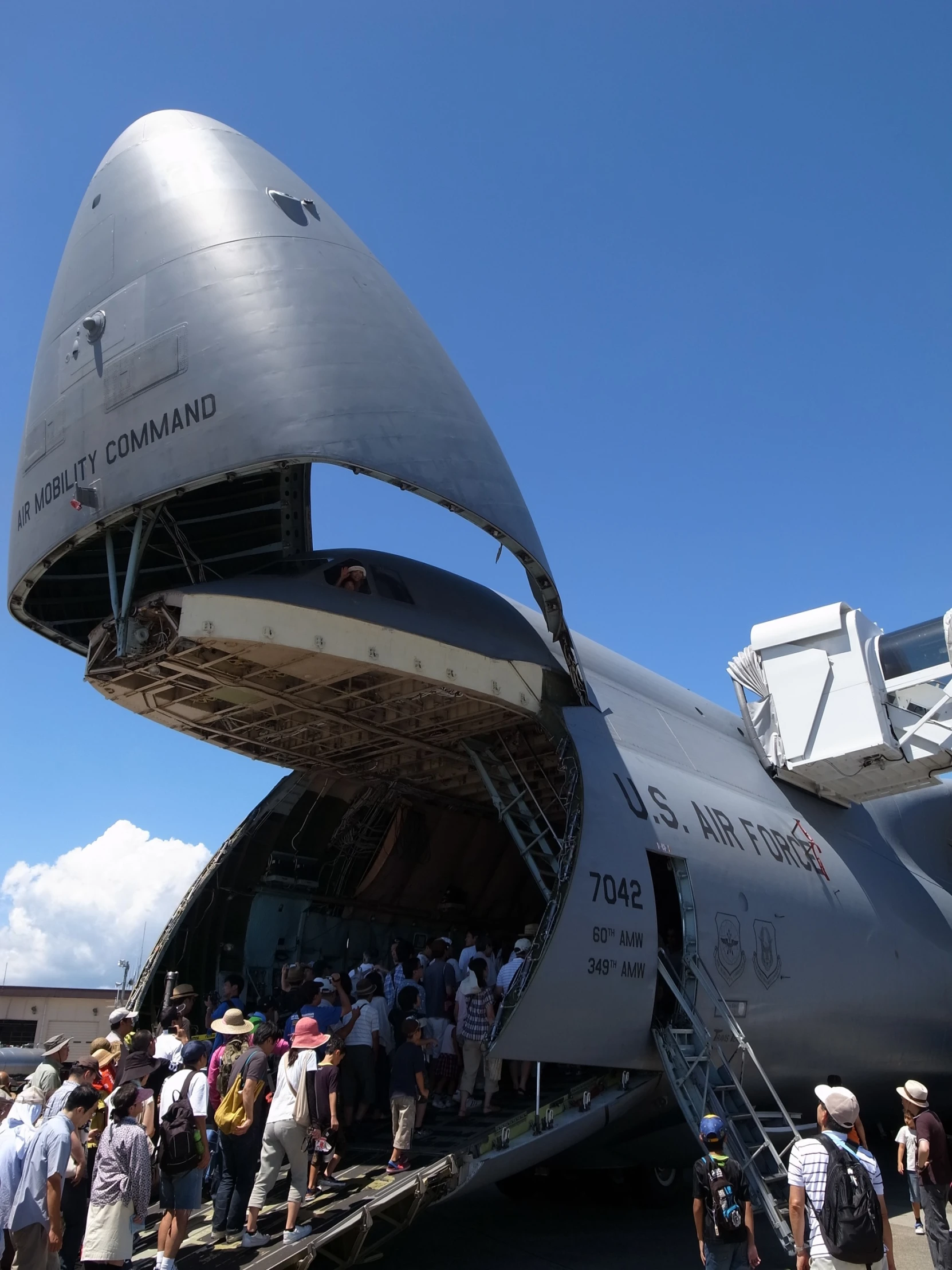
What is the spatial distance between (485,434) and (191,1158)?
6.45 metres

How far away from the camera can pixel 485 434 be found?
9.73 meters

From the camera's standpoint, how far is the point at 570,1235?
34.5ft

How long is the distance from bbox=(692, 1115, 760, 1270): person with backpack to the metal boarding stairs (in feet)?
6.54

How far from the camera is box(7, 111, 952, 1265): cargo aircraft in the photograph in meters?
8.84

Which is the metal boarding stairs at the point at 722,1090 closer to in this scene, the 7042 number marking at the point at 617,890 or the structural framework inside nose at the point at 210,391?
the 7042 number marking at the point at 617,890

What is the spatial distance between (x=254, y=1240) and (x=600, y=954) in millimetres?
3752

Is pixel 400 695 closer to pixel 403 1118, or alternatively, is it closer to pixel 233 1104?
pixel 403 1118

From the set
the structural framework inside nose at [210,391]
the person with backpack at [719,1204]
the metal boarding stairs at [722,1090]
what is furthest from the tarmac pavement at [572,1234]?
the structural framework inside nose at [210,391]

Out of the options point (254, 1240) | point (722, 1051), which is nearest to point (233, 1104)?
point (254, 1240)

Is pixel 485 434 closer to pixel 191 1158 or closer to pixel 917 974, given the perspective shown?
pixel 191 1158

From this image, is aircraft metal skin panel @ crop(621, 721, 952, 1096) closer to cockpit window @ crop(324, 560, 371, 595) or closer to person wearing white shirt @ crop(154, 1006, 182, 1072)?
cockpit window @ crop(324, 560, 371, 595)

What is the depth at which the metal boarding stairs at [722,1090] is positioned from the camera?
9.09 meters

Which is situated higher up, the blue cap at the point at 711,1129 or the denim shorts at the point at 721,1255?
the blue cap at the point at 711,1129

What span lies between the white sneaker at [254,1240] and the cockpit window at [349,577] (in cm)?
553
